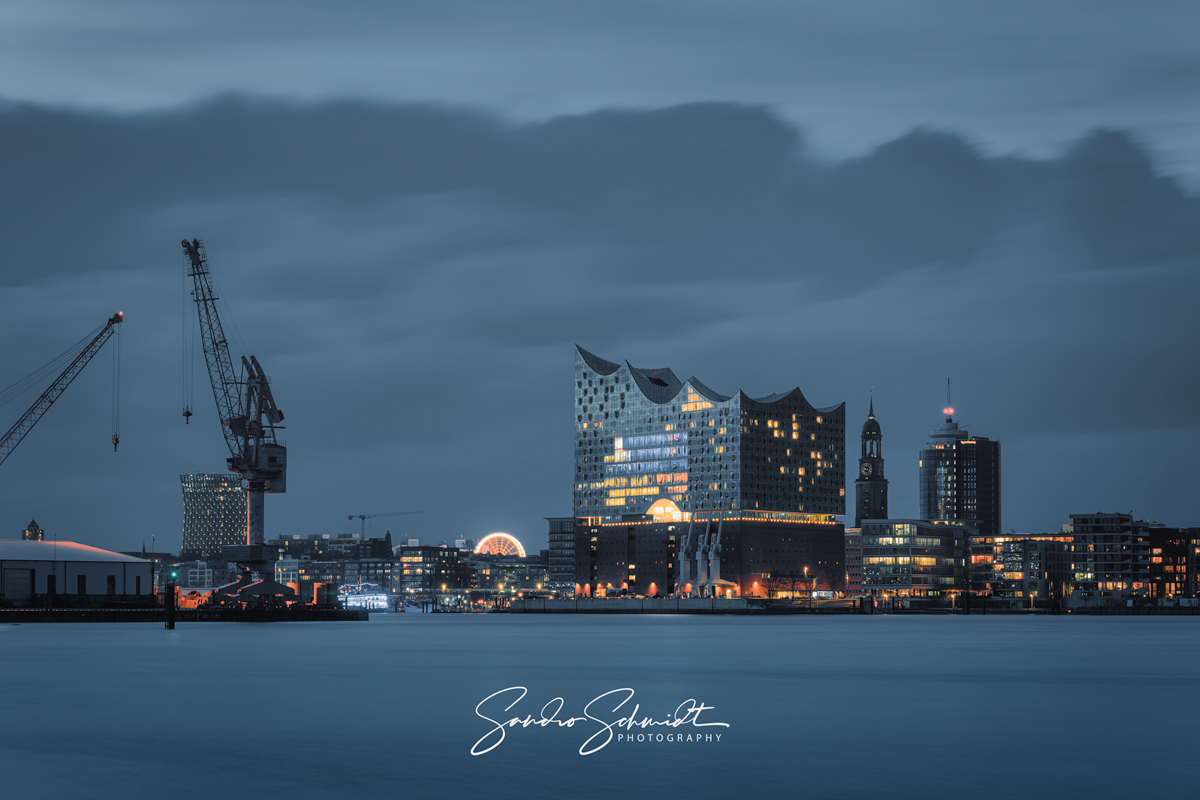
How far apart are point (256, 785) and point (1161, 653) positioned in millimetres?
72277

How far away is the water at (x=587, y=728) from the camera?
94.8ft

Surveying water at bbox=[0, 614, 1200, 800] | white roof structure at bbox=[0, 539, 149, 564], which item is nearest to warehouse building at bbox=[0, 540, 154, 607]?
white roof structure at bbox=[0, 539, 149, 564]

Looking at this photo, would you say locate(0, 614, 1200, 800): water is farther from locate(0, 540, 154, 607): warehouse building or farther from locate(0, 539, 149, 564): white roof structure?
locate(0, 539, 149, 564): white roof structure

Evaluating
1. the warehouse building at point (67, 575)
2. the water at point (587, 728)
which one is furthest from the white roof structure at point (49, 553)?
the water at point (587, 728)

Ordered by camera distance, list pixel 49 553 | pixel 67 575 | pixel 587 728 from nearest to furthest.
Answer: pixel 587 728
pixel 67 575
pixel 49 553

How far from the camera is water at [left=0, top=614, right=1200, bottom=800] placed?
28.9 m

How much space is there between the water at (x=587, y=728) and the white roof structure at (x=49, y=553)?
113178 mm

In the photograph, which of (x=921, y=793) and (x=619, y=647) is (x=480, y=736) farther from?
(x=619, y=647)

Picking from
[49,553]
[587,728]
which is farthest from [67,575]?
[587,728]

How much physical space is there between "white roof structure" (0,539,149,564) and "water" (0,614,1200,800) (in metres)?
113

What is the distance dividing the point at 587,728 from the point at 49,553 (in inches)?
6440

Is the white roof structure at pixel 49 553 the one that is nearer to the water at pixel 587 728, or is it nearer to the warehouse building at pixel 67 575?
the warehouse building at pixel 67 575

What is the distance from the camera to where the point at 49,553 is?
184750 millimetres

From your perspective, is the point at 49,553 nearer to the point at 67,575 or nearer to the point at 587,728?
the point at 67,575
